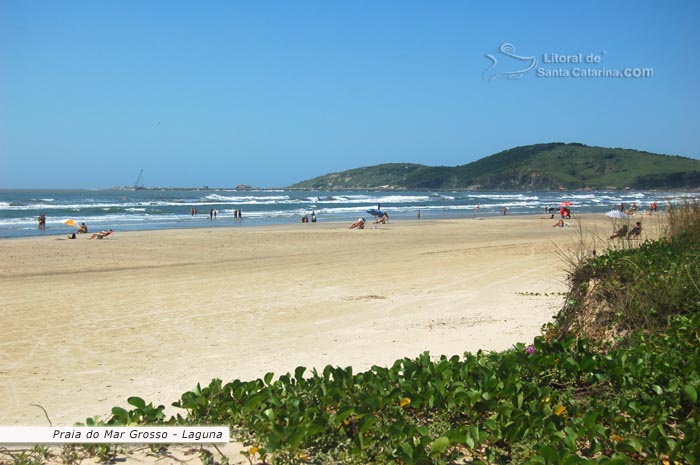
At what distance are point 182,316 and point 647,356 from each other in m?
6.46

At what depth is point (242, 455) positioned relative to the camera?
136 inches

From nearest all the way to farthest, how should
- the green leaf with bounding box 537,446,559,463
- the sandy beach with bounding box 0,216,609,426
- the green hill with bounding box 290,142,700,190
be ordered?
the green leaf with bounding box 537,446,559,463 → the sandy beach with bounding box 0,216,609,426 → the green hill with bounding box 290,142,700,190

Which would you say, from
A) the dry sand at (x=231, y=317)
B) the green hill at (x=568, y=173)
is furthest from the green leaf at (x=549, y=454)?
the green hill at (x=568, y=173)

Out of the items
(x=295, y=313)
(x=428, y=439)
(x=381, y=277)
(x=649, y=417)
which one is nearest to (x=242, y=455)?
(x=428, y=439)

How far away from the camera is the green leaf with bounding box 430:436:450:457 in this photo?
3.25 m

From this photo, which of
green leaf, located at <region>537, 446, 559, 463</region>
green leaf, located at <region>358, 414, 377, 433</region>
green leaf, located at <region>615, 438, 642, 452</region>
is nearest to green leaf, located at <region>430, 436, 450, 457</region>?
green leaf, located at <region>358, 414, 377, 433</region>

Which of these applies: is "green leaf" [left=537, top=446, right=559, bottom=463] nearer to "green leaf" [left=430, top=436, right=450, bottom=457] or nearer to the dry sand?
"green leaf" [left=430, top=436, right=450, bottom=457]

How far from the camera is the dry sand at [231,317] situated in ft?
19.5

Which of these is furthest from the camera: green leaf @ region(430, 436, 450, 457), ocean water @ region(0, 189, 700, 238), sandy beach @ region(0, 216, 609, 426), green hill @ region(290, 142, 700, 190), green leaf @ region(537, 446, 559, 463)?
green hill @ region(290, 142, 700, 190)

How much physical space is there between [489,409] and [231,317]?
565cm

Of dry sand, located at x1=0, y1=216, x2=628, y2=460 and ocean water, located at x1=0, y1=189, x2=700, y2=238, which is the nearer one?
dry sand, located at x1=0, y1=216, x2=628, y2=460

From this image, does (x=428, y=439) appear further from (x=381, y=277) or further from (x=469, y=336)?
(x=381, y=277)

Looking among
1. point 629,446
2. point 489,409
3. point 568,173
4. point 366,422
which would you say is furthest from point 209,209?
point 568,173

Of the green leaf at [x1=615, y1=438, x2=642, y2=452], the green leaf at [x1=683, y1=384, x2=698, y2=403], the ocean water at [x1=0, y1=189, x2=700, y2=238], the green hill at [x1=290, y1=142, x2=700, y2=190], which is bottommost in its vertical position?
the ocean water at [x1=0, y1=189, x2=700, y2=238]
